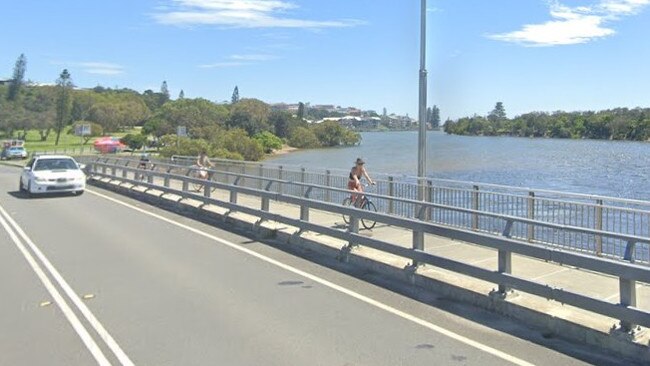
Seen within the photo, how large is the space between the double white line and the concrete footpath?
402 cm

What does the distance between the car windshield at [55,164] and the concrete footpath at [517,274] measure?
12493mm

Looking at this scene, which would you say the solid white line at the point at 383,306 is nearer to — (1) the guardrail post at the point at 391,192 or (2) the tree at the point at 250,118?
(1) the guardrail post at the point at 391,192

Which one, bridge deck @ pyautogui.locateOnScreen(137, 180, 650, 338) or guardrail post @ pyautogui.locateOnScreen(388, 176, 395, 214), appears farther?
guardrail post @ pyautogui.locateOnScreen(388, 176, 395, 214)

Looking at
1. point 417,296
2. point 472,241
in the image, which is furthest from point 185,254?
point 472,241

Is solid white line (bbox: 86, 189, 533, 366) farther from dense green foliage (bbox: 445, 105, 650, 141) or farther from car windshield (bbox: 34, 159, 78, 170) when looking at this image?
dense green foliage (bbox: 445, 105, 650, 141)

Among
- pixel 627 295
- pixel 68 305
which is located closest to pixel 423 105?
pixel 627 295

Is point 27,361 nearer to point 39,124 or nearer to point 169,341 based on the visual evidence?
point 169,341

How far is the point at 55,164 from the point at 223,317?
19.0m

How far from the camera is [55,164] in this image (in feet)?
76.7

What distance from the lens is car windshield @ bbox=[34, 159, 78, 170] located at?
23.0 metres

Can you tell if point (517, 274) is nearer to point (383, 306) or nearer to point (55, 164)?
point (383, 306)

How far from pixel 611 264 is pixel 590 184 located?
37763 mm

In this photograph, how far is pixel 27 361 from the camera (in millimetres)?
5602

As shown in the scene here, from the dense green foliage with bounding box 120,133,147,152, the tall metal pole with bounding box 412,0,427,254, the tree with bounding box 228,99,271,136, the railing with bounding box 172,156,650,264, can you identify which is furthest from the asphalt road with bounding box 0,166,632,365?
the tree with bounding box 228,99,271,136
